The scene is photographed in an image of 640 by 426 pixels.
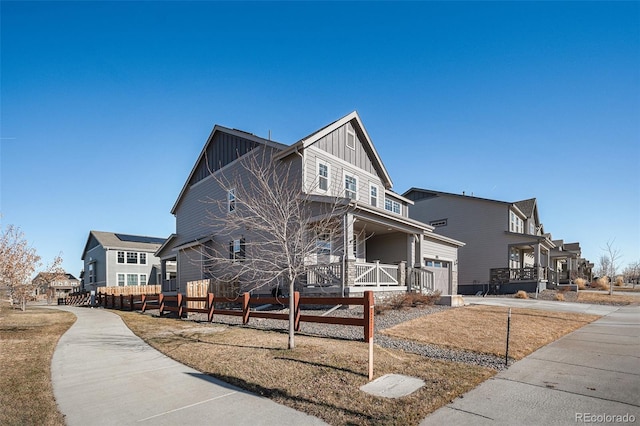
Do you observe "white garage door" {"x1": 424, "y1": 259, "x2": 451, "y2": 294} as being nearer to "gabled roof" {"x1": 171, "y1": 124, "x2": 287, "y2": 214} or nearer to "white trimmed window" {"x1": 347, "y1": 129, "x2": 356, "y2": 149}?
"white trimmed window" {"x1": 347, "y1": 129, "x2": 356, "y2": 149}

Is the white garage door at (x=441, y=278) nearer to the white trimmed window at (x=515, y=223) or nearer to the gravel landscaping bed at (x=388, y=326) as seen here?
the gravel landscaping bed at (x=388, y=326)

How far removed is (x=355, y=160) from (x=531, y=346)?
1426cm

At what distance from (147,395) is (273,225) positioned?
14.6 ft

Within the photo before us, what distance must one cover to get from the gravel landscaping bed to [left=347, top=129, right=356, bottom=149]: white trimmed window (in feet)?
32.4

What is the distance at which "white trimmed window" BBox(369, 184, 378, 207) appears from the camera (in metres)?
22.3

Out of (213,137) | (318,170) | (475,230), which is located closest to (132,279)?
(213,137)

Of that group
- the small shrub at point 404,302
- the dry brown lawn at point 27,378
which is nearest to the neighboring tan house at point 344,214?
the small shrub at point 404,302

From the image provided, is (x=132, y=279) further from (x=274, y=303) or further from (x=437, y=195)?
(x=274, y=303)

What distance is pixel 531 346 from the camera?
28.5 feet

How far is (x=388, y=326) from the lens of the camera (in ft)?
37.0

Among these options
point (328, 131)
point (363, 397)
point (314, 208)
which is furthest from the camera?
point (328, 131)

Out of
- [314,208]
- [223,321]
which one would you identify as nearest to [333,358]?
[223,321]

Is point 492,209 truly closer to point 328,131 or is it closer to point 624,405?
point 328,131

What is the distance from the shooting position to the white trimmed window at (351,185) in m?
20.2
